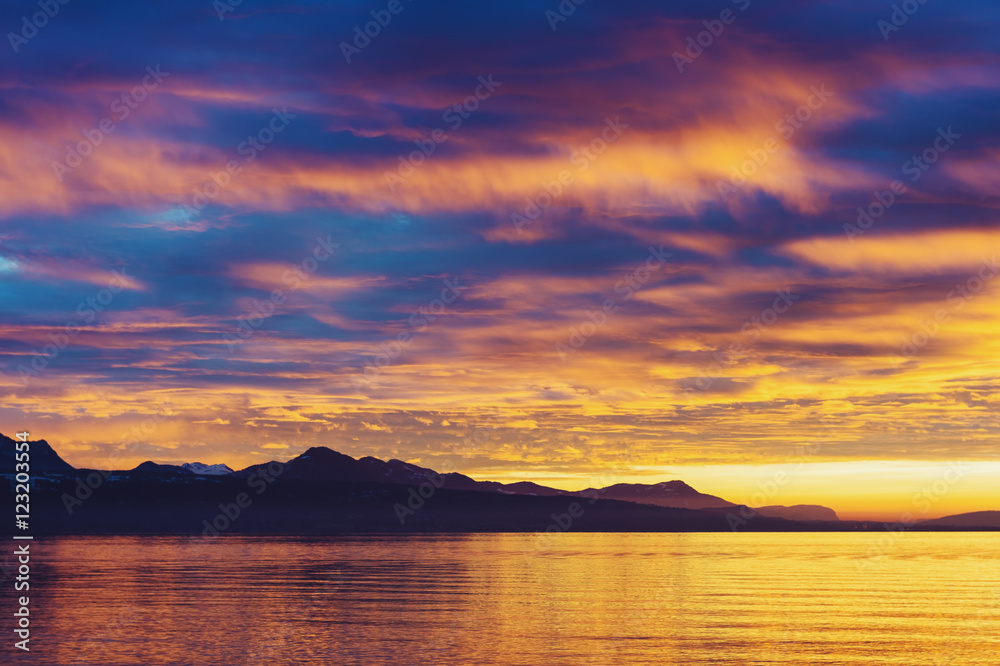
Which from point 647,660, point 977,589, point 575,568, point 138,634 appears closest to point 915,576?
point 977,589

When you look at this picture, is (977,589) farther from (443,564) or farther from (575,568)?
(443,564)

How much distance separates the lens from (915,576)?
112 meters

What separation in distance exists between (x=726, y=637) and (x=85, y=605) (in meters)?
48.8

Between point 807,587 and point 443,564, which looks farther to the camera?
point 443,564

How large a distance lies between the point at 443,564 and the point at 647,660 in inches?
3501

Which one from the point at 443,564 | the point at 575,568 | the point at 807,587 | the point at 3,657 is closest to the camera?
the point at 3,657

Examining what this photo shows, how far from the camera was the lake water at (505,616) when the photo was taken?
4969 centimetres

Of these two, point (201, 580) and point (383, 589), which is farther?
point (201, 580)

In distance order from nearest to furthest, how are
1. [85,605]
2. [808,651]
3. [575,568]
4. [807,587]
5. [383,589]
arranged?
[808,651] < [85,605] < [383,589] < [807,587] < [575,568]

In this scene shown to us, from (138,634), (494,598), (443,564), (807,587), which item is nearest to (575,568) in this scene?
(443,564)

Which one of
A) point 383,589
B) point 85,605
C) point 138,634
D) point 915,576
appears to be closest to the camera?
point 138,634

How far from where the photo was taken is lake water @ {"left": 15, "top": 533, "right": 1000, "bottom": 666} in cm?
4969

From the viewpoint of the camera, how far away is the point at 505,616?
66.0m

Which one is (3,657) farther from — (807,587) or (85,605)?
(807,587)
